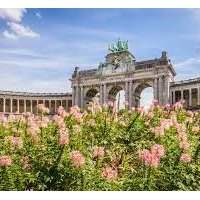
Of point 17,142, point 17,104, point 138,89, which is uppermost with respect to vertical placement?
point 138,89

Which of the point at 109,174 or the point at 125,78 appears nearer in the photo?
the point at 109,174

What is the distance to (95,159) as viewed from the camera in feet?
16.8

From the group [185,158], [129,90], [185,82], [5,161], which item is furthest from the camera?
[185,82]

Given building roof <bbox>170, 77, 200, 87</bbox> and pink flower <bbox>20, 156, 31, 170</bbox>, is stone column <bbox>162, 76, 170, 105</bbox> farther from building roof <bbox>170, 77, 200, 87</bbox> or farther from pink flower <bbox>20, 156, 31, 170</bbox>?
pink flower <bbox>20, 156, 31, 170</bbox>

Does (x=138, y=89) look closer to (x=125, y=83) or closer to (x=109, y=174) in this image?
(x=125, y=83)

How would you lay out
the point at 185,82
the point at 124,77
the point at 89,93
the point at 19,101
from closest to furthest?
the point at 185,82
the point at 124,77
the point at 89,93
the point at 19,101

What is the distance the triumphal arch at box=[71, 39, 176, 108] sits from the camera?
120 feet

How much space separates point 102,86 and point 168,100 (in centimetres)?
615

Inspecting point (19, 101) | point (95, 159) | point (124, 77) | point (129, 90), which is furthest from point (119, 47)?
point (95, 159)

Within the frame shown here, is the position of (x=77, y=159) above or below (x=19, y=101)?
below

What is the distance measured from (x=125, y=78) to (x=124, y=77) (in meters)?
0.17

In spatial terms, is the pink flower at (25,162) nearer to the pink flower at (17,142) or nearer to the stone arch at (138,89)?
the pink flower at (17,142)

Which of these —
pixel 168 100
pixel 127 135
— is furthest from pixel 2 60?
pixel 168 100
